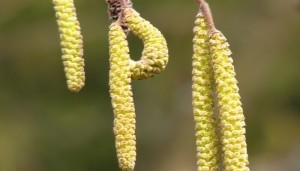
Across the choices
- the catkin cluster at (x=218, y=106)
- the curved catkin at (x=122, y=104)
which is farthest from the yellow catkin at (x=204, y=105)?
the curved catkin at (x=122, y=104)

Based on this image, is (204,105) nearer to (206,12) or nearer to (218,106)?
(218,106)

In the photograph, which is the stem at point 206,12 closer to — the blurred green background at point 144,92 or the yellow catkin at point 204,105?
the yellow catkin at point 204,105

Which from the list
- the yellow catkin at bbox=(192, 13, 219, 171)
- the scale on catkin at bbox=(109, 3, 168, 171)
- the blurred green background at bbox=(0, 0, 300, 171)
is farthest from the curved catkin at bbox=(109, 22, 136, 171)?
the blurred green background at bbox=(0, 0, 300, 171)

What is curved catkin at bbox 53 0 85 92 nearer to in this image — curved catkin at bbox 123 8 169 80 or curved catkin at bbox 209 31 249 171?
curved catkin at bbox 123 8 169 80

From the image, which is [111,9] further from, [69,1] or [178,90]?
[178,90]

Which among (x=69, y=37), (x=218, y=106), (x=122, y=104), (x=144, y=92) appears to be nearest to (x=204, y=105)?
(x=218, y=106)
